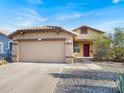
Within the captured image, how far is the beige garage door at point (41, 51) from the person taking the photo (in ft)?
63.7

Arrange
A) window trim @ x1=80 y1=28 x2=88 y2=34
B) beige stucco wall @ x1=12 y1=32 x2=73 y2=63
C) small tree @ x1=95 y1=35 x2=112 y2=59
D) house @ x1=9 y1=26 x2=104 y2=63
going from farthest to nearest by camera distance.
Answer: window trim @ x1=80 y1=28 x2=88 y2=34 < small tree @ x1=95 y1=35 x2=112 y2=59 < house @ x1=9 y1=26 x2=104 y2=63 < beige stucco wall @ x1=12 y1=32 x2=73 y2=63

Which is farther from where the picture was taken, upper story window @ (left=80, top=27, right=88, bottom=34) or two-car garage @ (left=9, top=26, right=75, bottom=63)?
upper story window @ (left=80, top=27, right=88, bottom=34)

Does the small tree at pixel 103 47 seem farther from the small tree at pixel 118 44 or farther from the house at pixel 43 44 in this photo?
the house at pixel 43 44

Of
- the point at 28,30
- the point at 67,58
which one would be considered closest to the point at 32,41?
the point at 28,30

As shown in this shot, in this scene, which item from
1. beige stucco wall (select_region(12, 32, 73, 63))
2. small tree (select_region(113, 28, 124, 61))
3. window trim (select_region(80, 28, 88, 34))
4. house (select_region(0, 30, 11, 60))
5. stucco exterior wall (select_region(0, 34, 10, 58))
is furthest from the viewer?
window trim (select_region(80, 28, 88, 34))

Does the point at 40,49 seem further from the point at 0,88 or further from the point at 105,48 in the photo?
the point at 0,88

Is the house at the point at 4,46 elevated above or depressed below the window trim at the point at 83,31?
below

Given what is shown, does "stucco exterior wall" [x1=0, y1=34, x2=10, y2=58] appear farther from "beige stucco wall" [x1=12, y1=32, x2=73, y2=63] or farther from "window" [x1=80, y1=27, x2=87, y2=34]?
"window" [x1=80, y1=27, x2=87, y2=34]

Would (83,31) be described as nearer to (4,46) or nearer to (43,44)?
(43,44)

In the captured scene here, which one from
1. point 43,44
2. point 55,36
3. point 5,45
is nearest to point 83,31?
point 55,36

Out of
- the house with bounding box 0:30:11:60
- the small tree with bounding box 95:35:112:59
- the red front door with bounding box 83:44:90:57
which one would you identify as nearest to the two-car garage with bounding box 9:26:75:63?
the house with bounding box 0:30:11:60

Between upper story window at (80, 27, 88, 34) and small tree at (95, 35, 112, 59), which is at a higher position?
upper story window at (80, 27, 88, 34)

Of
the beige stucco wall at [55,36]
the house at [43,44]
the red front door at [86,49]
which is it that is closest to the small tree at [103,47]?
the house at [43,44]

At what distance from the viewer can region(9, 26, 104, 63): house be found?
1912 cm
